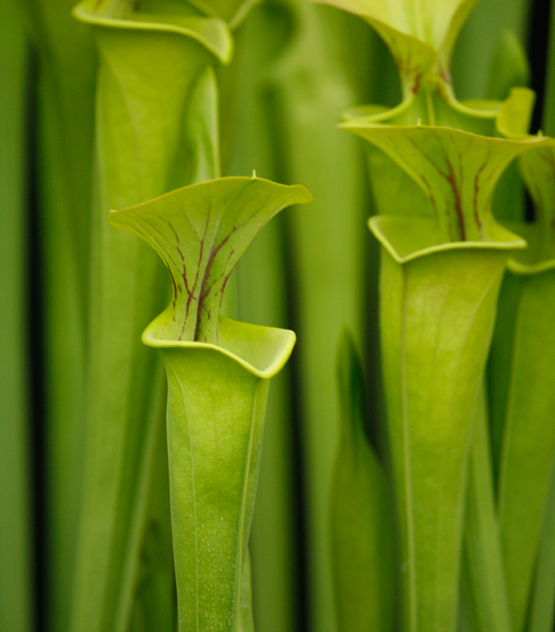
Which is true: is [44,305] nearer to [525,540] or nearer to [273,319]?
[273,319]

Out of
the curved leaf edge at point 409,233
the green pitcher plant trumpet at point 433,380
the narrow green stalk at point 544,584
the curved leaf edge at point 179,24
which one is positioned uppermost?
the curved leaf edge at point 179,24

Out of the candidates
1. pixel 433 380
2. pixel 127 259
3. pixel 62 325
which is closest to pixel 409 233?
pixel 433 380

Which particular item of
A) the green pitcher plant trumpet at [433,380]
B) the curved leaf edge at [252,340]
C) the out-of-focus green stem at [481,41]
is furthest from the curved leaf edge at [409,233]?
the out-of-focus green stem at [481,41]

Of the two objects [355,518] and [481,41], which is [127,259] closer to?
[355,518]

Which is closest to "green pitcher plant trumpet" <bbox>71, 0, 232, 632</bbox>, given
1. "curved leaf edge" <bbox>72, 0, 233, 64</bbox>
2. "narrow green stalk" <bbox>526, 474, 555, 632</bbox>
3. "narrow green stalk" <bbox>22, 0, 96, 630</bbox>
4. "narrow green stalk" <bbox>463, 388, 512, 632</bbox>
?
"curved leaf edge" <bbox>72, 0, 233, 64</bbox>

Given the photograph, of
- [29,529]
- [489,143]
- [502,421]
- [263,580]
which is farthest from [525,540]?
[29,529]

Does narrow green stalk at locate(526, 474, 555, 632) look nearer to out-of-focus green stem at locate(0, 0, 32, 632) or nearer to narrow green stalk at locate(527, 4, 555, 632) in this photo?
narrow green stalk at locate(527, 4, 555, 632)

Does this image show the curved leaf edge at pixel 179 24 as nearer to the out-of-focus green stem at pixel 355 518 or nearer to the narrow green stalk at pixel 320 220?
the narrow green stalk at pixel 320 220
